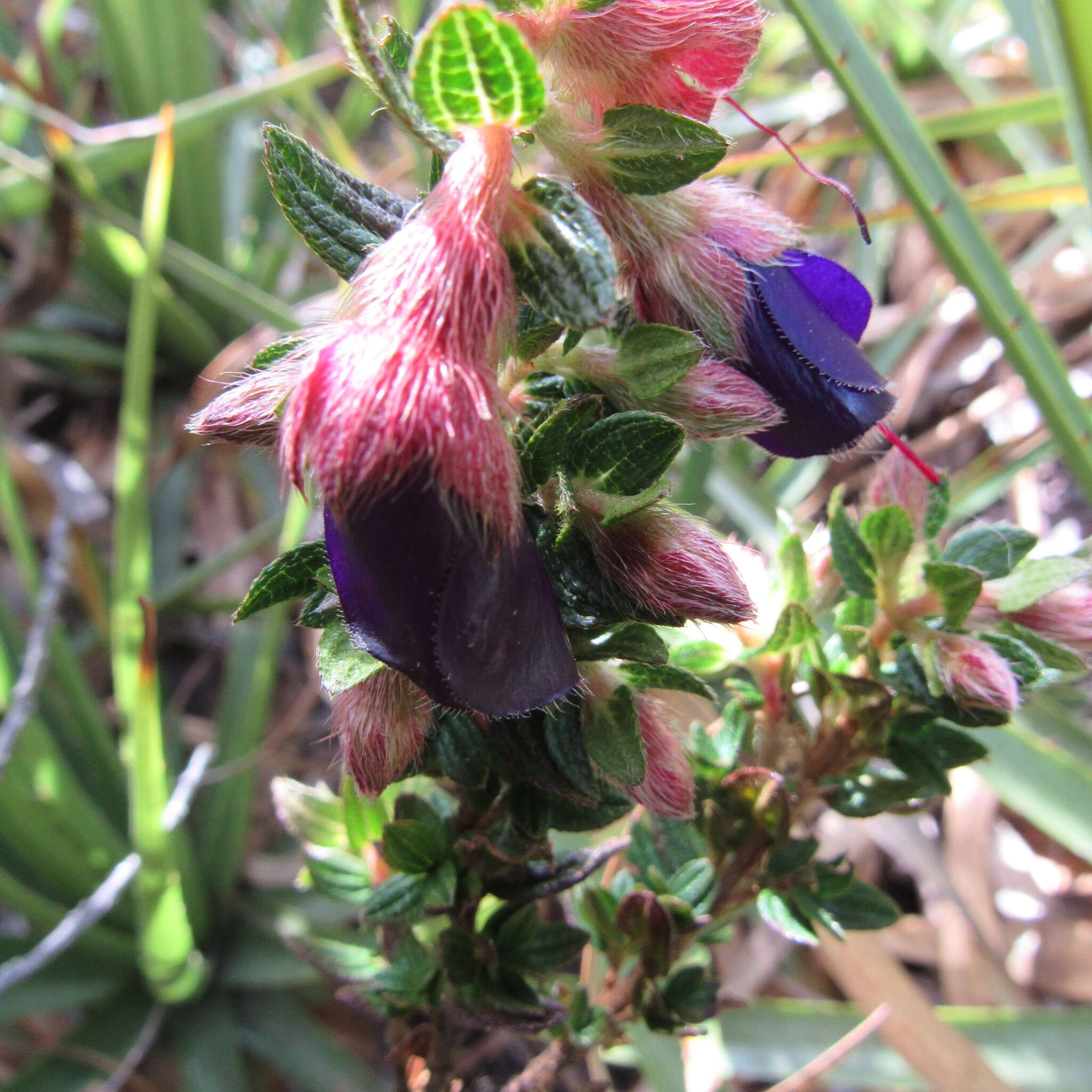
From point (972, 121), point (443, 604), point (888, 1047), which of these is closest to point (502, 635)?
point (443, 604)

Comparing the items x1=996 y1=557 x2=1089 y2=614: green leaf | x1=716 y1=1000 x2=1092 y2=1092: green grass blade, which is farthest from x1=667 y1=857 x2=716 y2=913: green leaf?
x1=716 y1=1000 x2=1092 y2=1092: green grass blade

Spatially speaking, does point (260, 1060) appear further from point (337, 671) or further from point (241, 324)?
point (241, 324)

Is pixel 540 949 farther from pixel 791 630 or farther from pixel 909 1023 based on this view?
pixel 909 1023

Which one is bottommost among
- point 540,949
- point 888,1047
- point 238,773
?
point 888,1047

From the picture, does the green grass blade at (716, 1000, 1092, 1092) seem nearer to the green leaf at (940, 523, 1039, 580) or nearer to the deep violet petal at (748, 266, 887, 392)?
the green leaf at (940, 523, 1039, 580)

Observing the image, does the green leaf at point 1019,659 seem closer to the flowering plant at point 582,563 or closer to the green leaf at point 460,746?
the flowering plant at point 582,563
